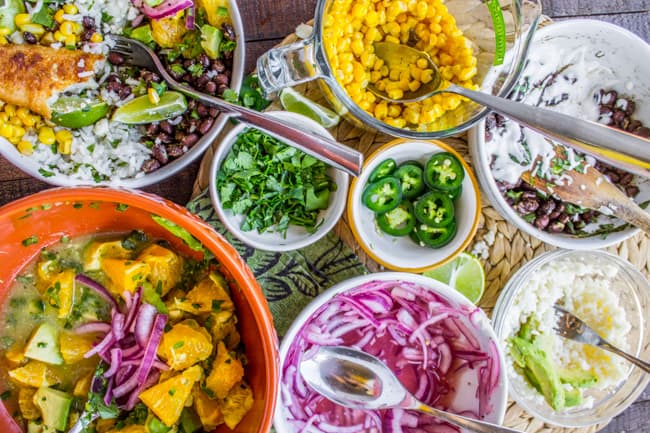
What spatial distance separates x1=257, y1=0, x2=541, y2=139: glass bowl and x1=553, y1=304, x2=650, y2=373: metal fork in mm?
834

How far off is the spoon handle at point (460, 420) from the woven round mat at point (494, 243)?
0.34 m

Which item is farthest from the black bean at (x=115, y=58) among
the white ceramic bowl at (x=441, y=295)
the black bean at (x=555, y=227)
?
the black bean at (x=555, y=227)

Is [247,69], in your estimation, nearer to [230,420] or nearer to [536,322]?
[230,420]

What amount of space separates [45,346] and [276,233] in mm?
824

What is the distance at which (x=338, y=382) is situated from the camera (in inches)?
90.4

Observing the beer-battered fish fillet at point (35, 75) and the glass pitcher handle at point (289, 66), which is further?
the beer-battered fish fillet at point (35, 75)

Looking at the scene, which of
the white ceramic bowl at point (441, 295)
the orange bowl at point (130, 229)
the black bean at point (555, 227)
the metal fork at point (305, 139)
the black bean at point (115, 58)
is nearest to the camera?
the orange bowl at point (130, 229)

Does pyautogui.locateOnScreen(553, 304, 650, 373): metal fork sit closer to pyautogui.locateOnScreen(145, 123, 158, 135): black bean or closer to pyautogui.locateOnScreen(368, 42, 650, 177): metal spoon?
pyautogui.locateOnScreen(368, 42, 650, 177): metal spoon

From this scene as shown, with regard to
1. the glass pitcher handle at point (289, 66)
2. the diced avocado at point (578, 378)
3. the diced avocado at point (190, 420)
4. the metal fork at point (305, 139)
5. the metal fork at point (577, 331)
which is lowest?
the diced avocado at point (190, 420)

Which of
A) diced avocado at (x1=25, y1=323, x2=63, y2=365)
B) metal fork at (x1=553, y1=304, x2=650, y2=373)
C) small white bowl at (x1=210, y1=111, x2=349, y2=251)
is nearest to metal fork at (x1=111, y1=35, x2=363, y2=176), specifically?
small white bowl at (x1=210, y1=111, x2=349, y2=251)

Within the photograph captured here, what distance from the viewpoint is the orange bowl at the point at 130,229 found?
199 centimetres

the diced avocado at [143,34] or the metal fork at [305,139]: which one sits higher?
the diced avocado at [143,34]

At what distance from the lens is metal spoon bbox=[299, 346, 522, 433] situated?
229 centimetres

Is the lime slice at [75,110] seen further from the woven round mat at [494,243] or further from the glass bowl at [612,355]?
the glass bowl at [612,355]
